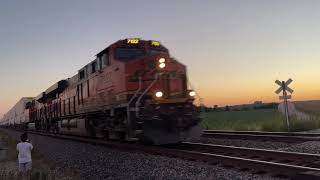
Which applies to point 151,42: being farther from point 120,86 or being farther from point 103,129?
point 103,129

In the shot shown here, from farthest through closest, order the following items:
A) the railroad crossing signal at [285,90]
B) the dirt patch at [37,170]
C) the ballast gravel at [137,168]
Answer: the railroad crossing signal at [285,90], the dirt patch at [37,170], the ballast gravel at [137,168]

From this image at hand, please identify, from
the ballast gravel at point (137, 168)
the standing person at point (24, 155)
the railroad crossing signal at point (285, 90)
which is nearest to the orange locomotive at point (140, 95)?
the ballast gravel at point (137, 168)

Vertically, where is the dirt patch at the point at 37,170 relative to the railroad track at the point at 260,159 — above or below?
below

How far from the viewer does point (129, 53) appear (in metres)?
15.2

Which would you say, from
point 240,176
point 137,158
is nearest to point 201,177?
point 240,176

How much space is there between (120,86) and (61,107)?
1329 cm

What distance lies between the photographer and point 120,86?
14.4m

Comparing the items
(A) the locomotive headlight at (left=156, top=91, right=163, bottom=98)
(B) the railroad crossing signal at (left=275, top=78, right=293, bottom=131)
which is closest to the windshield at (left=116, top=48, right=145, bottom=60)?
(A) the locomotive headlight at (left=156, top=91, right=163, bottom=98)

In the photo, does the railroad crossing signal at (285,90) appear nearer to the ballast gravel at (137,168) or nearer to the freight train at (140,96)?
the freight train at (140,96)

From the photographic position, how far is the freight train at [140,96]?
13.2 meters

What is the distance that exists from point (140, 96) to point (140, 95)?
0.60ft

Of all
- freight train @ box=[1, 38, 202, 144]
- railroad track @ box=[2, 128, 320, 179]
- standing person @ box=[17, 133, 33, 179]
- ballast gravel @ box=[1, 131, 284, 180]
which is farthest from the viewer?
freight train @ box=[1, 38, 202, 144]

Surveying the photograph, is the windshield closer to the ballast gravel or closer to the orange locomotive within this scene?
the orange locomotive

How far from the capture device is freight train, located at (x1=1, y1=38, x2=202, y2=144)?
43.4ft
